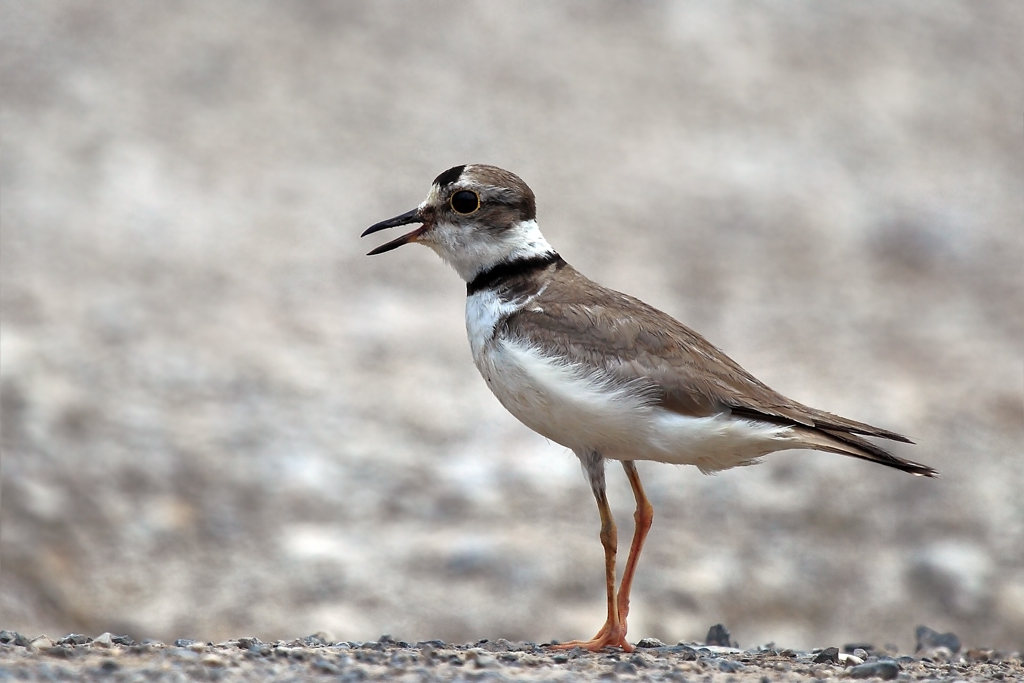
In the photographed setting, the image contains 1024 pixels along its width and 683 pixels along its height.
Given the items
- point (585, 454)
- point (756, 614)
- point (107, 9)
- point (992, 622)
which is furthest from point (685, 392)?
point (107, 9)

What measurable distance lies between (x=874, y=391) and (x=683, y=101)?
5.54 metres

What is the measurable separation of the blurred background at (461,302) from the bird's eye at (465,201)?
4.32m

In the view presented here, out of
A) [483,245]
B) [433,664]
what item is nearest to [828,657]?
[433,664]

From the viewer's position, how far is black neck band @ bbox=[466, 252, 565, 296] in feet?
21.6

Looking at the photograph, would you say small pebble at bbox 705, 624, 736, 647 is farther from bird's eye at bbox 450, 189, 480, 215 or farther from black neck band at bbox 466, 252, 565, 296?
bird's eye at bbox 450, 189, 480, 215

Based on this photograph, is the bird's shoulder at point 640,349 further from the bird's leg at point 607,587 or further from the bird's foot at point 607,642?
the bird's foot at point 607,642

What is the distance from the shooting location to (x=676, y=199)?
15.3 meters

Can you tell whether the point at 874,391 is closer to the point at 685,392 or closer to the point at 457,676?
the point at 685,392

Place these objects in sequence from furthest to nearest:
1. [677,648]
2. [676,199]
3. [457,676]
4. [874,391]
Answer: [676,199], [874,391], [677,648], [457,676]

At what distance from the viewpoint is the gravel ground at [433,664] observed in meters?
5.15

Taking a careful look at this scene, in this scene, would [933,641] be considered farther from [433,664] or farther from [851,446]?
[433,664]

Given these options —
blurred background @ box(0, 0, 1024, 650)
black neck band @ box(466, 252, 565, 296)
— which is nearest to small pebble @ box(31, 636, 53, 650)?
black neck band @ box(466, 252, 565, 296)

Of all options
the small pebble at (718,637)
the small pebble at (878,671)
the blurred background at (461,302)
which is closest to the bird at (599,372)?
the small pebble at (878,671)

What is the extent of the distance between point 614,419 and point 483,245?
4.41ft
